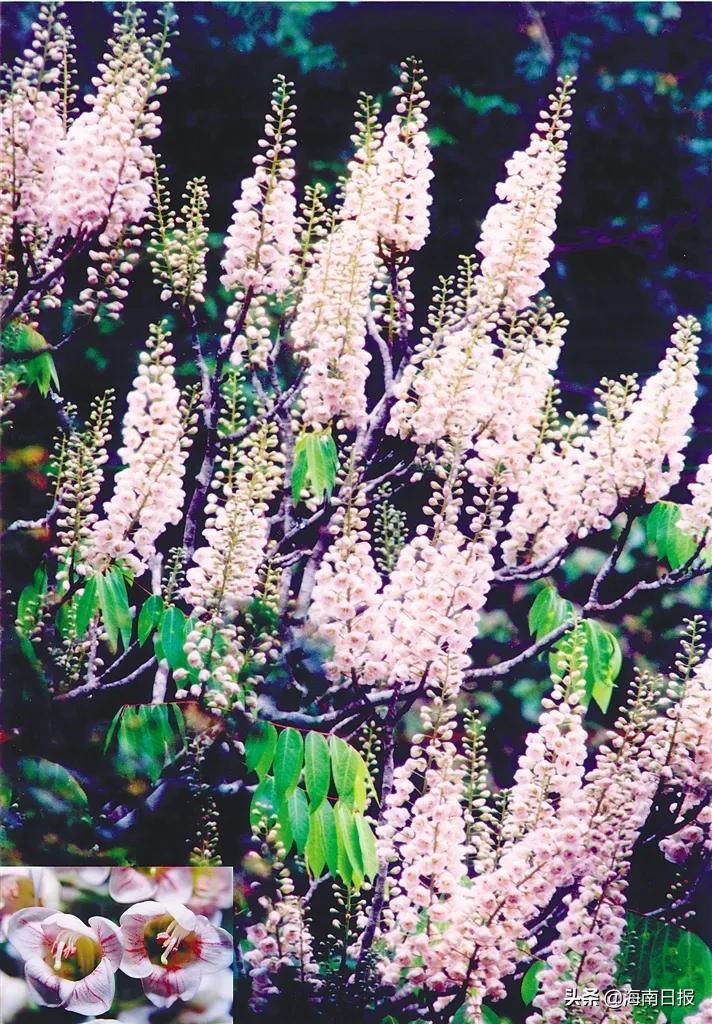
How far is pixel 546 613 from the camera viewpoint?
5.58 ft

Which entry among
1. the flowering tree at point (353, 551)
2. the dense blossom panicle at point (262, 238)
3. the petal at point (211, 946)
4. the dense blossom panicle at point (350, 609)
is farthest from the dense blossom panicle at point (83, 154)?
the petal at point (211, 946)

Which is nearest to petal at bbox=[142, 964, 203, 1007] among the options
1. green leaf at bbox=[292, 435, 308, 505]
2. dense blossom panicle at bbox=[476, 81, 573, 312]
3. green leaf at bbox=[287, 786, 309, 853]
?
green leaf at bbox=[287, 786, 309, 853]

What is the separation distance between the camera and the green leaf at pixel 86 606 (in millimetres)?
1655

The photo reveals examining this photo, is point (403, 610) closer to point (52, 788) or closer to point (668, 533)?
point (668, 533)

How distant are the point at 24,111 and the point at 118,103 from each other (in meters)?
0.18

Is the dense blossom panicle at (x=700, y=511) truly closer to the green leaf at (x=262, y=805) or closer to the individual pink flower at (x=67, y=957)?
the green leaf at (x=262, y=805)

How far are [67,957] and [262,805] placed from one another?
472 millimetres

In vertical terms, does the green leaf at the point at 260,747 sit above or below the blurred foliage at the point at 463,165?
below

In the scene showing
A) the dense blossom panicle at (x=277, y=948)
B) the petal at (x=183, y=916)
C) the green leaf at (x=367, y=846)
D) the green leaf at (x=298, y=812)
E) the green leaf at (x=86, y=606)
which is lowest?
the dense blossom panicle at (x=277, y=948)

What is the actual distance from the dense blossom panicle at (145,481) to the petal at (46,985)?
2.51ft

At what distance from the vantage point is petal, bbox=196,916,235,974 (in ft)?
5.44

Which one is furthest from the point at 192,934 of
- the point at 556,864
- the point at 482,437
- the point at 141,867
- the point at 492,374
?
the point at 492,374

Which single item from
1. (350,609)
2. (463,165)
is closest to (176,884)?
(350,609)

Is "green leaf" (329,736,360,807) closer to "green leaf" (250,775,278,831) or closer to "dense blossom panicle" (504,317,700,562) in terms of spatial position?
"green leaf" (250,775,278,831)
